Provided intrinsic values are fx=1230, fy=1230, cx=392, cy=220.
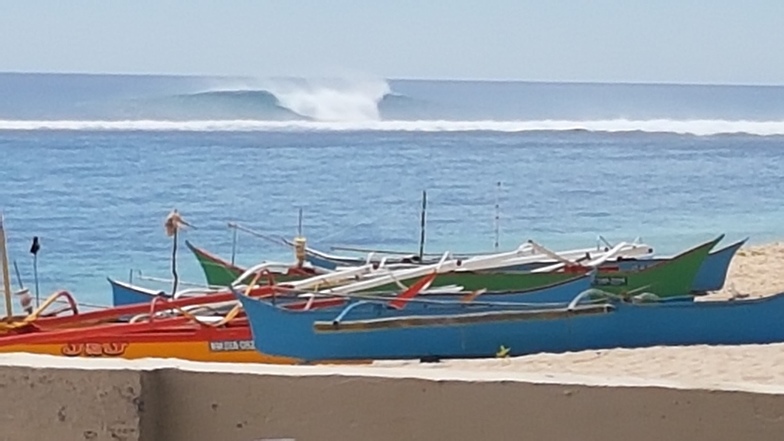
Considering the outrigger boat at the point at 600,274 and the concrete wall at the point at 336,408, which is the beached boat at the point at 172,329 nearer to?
the outrigger boat at the point at 600,274

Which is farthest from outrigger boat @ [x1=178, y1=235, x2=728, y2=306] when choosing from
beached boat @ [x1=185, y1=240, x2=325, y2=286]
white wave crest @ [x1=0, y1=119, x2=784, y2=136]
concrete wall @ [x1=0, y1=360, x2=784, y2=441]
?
white wave crest @ [x1=0, y1=119, x2=784, y2=136]

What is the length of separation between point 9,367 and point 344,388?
0.48 meters

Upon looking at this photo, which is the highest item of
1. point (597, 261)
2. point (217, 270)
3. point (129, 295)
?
point (597, 261)

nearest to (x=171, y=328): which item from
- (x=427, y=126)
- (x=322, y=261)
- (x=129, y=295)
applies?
(x=129, y=295)

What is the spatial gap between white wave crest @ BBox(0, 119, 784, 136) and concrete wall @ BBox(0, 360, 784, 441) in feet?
167

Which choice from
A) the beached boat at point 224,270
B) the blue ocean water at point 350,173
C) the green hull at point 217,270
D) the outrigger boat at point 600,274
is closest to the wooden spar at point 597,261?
the outrigger boat at point 600,274

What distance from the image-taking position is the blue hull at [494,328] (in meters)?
8.10

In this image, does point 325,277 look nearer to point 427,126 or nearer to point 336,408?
point 336,408

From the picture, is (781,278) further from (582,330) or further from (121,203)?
(121,203)

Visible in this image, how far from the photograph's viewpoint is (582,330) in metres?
8.30

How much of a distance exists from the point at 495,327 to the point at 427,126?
5207 cm

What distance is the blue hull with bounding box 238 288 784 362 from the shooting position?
Answer: 810 centimetres

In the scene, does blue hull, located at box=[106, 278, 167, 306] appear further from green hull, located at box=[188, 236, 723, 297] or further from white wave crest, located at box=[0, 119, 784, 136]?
white wave crest, located at box=[0, 119, 784, 136]

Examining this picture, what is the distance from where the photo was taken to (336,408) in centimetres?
173
